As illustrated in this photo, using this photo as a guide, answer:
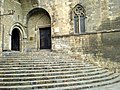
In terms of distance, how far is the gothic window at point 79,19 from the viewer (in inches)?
548

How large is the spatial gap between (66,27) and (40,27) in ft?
7.96

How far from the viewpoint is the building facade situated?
12.5 m

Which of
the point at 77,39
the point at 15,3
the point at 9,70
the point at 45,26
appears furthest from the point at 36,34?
the point at 9,70

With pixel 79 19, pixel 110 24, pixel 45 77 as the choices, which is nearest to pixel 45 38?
pixel 79 19

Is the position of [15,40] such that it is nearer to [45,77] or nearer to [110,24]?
[110,24]

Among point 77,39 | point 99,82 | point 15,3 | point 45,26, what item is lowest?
point 99,82

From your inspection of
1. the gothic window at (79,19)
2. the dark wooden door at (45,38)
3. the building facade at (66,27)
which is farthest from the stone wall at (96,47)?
Result: the dark wooden door at (45,38)

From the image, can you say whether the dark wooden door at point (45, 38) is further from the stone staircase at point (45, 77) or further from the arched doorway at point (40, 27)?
the stone staircase at point (45, 77)

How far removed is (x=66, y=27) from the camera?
14219 mm

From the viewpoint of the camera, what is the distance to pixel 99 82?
837 centimetres

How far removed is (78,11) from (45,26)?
284cm

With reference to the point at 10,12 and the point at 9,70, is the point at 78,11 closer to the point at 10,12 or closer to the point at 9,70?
the point at 10,12

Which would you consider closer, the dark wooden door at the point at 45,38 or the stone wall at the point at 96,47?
the stone wall at the point at 96,47

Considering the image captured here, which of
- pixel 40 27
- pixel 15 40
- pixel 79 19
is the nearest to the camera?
pixel 79 19
